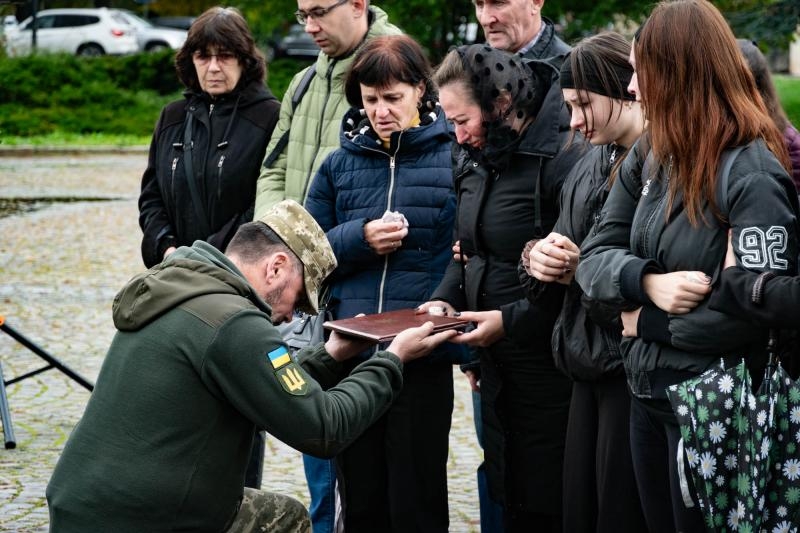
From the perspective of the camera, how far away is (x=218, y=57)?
5824mm

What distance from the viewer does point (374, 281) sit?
4.77 meters

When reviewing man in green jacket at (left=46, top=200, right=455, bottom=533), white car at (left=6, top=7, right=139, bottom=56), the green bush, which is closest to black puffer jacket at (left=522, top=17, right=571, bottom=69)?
man in green jacket at (left=46, top=200, right=455, bottom=533)

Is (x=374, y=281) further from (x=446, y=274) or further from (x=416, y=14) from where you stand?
(x=416, y=14)

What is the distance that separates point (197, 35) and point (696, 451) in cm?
341

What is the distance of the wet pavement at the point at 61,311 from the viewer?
6387 millimetres

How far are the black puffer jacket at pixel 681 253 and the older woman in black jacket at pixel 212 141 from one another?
2431 mm

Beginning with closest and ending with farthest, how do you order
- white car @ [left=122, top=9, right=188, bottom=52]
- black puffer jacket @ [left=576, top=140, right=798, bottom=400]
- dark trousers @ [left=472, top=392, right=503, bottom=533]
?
black puffer jacket @ [left=576, top=140, right=798, bottom=400] → dark trousers @ [left=472, top=392, right=503, bottom=533] → white car @ [left=122, top=9, right=188, bottom=52]

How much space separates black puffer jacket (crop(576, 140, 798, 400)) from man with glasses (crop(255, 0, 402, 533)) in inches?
70.7

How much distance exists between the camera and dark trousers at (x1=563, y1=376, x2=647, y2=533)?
383 cm

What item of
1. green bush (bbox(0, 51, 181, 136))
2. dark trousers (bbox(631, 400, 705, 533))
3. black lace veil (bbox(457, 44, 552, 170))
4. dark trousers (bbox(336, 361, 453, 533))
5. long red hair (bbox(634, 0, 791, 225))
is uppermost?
long red hair (bbox(634, 0, 791, 225))

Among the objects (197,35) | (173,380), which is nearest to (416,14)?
(197,35)

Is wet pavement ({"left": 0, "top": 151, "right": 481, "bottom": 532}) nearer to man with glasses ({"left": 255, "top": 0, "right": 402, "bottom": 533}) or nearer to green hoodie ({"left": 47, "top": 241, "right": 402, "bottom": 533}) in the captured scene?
man with glasses ({"left": 255, "top": 0, "right": 402, "bottom": 533})

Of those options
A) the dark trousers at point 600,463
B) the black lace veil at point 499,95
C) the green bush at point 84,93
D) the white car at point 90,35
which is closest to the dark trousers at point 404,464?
the dark trousers at point 600,463

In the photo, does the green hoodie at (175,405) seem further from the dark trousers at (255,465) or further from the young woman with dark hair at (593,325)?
the dark trousers at (255,465)
